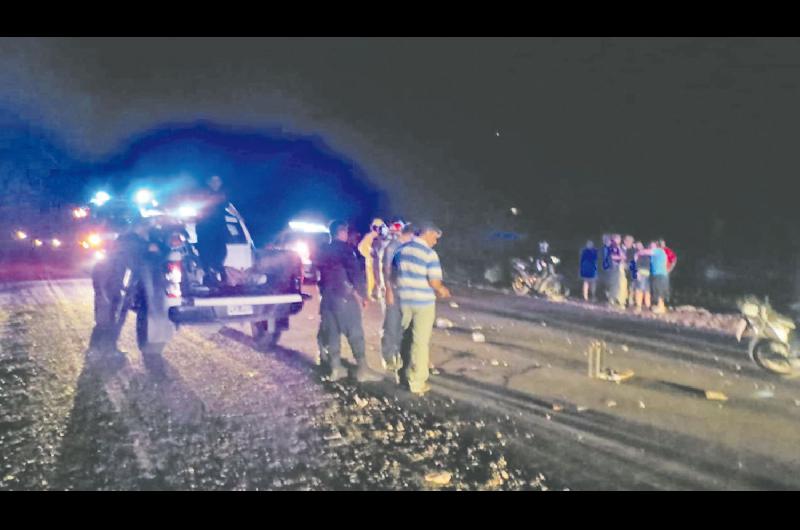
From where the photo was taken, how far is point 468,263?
21766mm

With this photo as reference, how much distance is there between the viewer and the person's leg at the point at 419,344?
6.65 metres

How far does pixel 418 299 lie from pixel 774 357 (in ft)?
15.0

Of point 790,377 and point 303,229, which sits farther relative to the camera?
point 303,229

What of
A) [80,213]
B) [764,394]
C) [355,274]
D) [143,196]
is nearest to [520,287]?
[143,196]

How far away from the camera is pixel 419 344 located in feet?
21.9

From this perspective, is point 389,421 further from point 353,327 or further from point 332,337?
point 332,337

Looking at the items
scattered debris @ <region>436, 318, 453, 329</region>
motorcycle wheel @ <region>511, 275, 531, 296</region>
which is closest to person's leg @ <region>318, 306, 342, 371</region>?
scattered debris @ <region>436, 318, 453, 329</region>

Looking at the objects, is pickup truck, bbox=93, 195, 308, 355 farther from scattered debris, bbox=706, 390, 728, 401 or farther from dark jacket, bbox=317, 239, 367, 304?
scattered debris, bbox=706, 390, 728, 401

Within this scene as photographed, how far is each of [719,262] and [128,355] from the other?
12.2 metres

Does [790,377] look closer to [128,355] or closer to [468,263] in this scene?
[128,355]

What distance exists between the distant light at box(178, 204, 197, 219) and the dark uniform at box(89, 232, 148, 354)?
727mm

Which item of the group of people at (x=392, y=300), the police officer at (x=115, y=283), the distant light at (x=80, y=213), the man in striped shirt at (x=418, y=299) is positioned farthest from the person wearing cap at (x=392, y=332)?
the distant light at (x=80, y=213)

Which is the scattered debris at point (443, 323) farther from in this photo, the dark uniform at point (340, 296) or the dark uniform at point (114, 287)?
the dark uniform at point (114, 287)

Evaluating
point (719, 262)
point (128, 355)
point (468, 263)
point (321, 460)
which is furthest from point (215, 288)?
point (468, 263)
